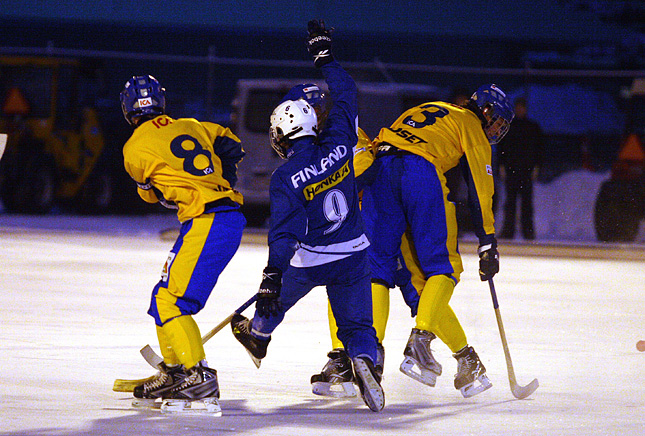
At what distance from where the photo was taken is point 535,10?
88.4ft

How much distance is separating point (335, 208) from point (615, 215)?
1059cm

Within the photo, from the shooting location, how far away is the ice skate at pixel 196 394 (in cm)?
534

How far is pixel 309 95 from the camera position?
6180mm

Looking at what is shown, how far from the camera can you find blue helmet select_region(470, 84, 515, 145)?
20.8 ft

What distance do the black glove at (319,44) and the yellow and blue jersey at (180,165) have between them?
842 mm

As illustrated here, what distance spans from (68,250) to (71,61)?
559 centimetres

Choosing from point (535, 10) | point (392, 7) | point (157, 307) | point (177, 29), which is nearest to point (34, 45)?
point (177, 29)

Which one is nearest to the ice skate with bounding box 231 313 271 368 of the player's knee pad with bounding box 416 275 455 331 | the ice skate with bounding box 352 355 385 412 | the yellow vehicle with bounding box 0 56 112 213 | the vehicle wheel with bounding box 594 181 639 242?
the ice skate with bounding box 352 355 385 412

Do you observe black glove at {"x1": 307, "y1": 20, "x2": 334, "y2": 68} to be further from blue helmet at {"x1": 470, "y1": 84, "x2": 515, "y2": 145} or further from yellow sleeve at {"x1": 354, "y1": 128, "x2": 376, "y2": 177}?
blue helmet at {"x1": 470, "y1": 84, "x2": 515, "y2": 145}

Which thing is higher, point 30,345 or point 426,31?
point 426,31

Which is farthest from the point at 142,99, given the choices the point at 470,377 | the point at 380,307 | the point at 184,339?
the point at 470,377

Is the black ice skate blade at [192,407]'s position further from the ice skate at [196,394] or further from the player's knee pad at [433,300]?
the player's knee pad at [433,300]

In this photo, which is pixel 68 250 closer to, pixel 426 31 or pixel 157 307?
pixel 157 307

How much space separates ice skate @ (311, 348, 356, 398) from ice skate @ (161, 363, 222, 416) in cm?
73
